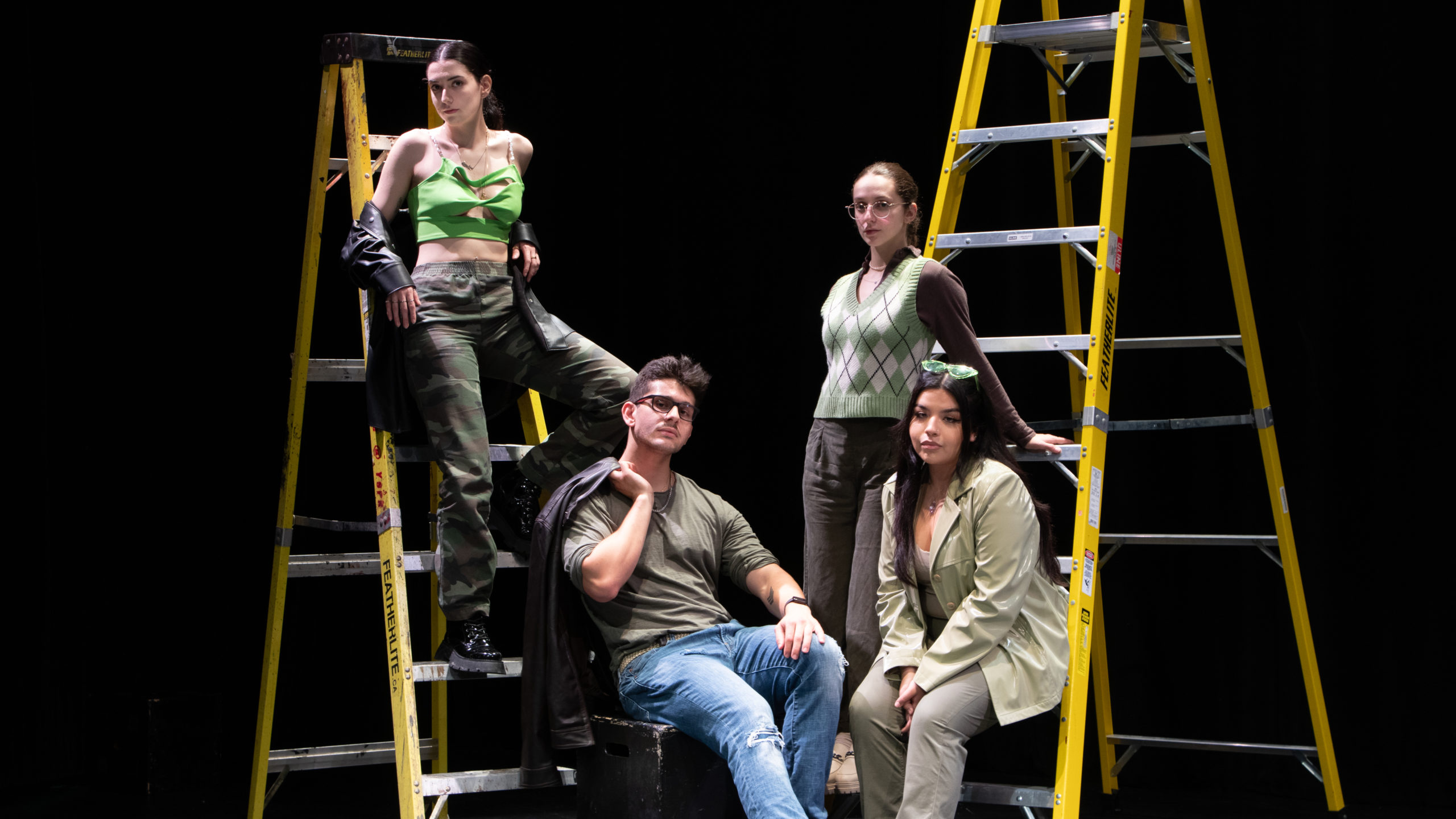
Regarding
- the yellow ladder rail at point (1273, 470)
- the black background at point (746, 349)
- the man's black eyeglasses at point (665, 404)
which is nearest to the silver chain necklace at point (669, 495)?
the man's black eyeglasses at point (665, 404)

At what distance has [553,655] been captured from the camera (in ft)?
9.64

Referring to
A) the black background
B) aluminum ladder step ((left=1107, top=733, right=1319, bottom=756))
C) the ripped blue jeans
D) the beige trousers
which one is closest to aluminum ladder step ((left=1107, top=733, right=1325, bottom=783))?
aluminum ladder step ((left=1107, top=733, right=1319, bottom=756))

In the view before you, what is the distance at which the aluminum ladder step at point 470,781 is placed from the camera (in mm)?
2973

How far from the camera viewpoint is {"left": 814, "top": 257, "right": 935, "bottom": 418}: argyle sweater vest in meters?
3.15

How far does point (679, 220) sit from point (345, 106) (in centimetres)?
191

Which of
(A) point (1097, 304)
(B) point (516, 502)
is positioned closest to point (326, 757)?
(B) point (516, 502)

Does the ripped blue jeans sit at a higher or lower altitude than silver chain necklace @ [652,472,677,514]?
lower

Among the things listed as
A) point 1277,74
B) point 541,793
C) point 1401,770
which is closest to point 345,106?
point 541,793

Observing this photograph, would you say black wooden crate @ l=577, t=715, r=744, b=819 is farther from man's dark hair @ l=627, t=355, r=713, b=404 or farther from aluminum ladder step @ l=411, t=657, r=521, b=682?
man's dark hair @ l=627, t=355, r=713, b=404

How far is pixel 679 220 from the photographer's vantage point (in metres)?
5.22

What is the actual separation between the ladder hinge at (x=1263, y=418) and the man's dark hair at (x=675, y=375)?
1.62 m

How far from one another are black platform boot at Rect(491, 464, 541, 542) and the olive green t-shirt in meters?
0.38

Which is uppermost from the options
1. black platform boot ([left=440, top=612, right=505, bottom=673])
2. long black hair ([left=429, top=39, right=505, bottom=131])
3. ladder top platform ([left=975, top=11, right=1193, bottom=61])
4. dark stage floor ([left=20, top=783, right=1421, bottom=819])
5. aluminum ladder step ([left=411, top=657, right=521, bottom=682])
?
ladder top platform ([left=975, top=11, right=1193, bottom=61])

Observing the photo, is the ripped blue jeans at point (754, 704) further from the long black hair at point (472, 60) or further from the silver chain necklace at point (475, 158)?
the long black hair at point (472, 60)
